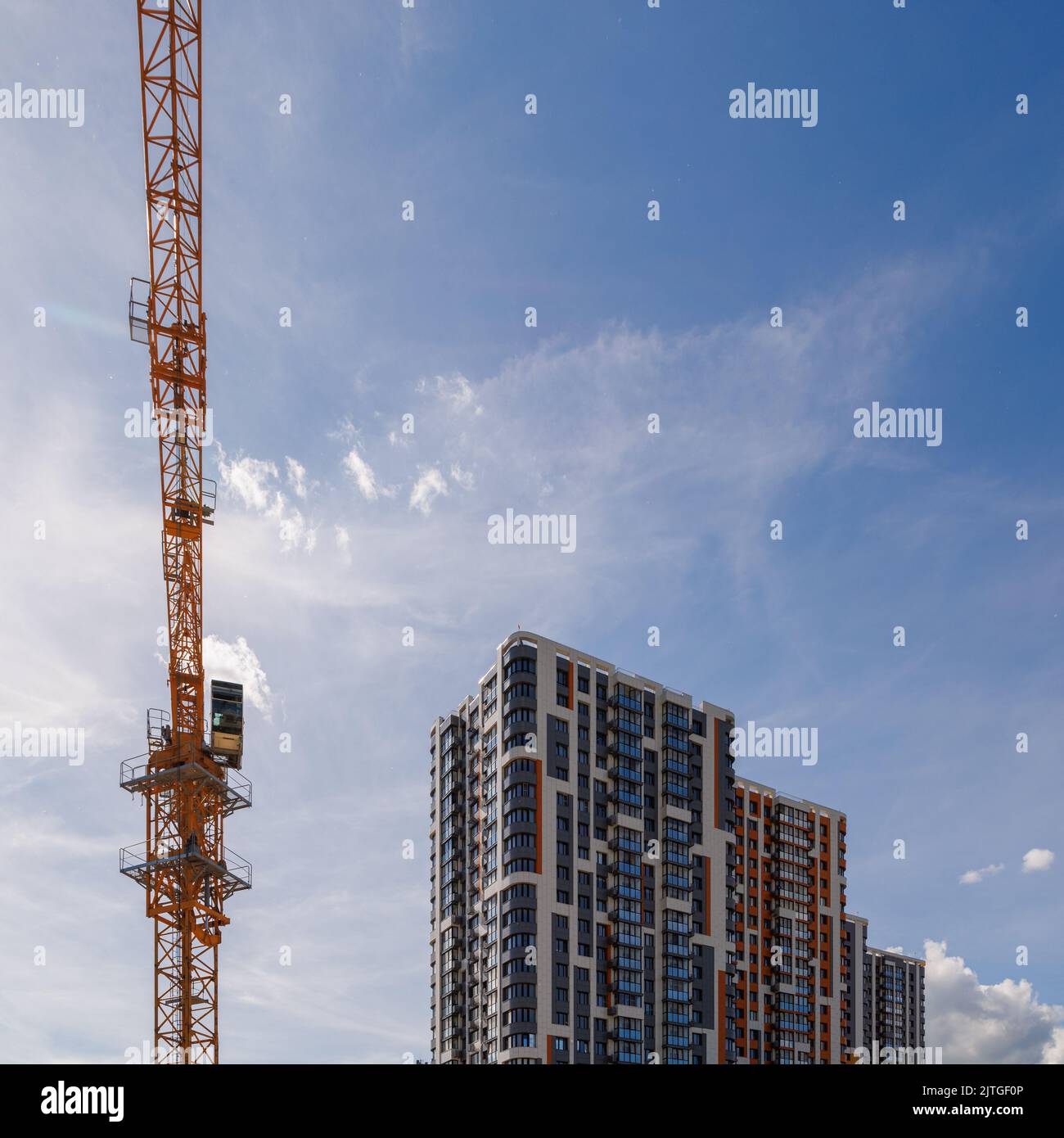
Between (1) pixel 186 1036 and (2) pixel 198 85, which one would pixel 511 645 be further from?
(2) pixel 198 85

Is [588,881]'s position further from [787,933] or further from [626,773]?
[787,933]

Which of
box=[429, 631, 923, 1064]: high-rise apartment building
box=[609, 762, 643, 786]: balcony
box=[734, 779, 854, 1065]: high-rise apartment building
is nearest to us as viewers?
box=[429, 631, 923, 1064]: high-rise apartment building

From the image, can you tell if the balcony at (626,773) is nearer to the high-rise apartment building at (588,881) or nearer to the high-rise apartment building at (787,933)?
the high-rise apartment building at (588,881)

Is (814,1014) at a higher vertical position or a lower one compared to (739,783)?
lower

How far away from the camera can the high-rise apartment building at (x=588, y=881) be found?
142 metres

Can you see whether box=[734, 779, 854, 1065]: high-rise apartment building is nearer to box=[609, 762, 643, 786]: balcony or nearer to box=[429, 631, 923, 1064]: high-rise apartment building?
box=[429, 631, 923, 1064]: high-rise apartment building

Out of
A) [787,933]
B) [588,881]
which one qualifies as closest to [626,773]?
[588,881]

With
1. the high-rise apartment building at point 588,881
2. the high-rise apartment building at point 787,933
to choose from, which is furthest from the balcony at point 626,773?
the high-rise apartment building at point 787,933

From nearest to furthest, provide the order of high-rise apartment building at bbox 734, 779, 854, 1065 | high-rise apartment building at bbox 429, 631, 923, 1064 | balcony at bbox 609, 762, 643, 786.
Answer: high-rise apartment building at bbox 429, 631, 923, 1064 < balcony at bbox 609, 762, 643, 786 < high-rise apartment building at bbox 734, 779, 854, 1065

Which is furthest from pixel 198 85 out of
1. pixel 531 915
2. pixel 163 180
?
pixel 531 915

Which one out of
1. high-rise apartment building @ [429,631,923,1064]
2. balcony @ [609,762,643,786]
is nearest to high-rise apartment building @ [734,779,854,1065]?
high-rise apartment building @ [429,631,923,1064]

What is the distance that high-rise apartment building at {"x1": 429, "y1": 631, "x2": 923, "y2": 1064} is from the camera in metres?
142
